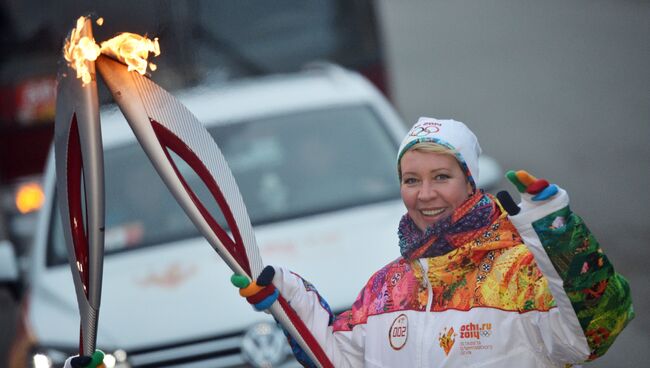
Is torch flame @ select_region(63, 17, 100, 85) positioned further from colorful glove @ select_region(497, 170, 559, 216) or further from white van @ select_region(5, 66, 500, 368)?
white van @ select_region(5, 66, 500, 368)

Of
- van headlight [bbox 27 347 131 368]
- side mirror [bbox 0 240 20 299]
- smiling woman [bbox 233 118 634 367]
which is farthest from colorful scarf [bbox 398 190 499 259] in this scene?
side mirror [bbox 0 240 20 299]

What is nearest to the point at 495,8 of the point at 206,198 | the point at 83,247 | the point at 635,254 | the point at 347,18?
the point at 347,18

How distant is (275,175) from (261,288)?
2727mm

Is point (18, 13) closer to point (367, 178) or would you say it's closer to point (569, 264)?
point (367, 178)

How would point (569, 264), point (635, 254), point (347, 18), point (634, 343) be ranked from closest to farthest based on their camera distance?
point (569, 264), point (634, 343), point (635, 254), point (347, 18)

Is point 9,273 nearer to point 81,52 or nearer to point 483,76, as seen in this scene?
point 81,52

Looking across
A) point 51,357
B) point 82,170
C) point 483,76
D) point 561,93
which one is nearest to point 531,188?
point 82,170

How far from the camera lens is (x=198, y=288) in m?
5.37

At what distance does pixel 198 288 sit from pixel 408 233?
7.21 feet

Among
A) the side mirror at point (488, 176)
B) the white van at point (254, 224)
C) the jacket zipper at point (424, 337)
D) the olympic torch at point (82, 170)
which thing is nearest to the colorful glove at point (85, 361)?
the olympic torch at point (82, 170)

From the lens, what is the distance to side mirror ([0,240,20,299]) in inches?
245

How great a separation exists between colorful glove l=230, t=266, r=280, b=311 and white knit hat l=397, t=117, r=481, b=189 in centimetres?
44

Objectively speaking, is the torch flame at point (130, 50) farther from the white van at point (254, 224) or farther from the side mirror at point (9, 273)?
the side mirror at point (9, 273)

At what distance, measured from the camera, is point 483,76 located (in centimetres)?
1694
